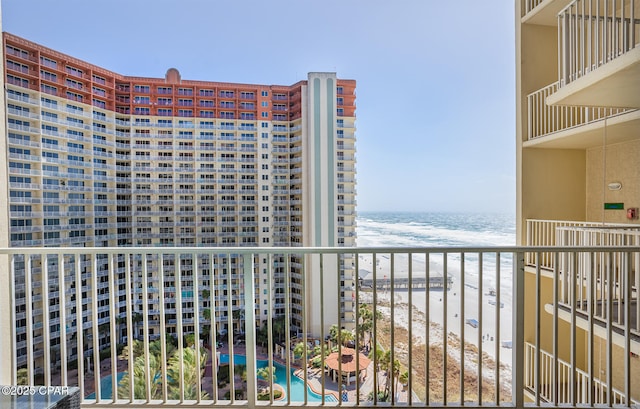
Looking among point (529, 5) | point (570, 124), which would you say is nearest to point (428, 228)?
point (570, 124)

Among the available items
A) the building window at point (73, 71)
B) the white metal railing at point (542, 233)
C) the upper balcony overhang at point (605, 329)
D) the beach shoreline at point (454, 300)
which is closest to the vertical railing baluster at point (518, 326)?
the upper balcony overhang at point (605, 329)

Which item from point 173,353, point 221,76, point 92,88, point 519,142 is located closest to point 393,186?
point 519,142

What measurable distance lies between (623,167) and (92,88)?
5662mm

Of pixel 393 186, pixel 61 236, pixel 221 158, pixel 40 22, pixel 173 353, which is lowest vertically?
pixel 173 353

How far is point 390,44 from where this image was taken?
3.90 metres

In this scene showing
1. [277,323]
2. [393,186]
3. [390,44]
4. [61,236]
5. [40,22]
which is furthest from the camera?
[393,186]

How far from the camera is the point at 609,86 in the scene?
79.2 inches

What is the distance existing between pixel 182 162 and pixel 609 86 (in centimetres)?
361

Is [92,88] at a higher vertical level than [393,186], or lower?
higher

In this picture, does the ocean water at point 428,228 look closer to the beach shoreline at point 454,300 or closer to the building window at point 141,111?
the beach shoreline at point 454,300

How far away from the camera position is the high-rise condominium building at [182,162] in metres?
3.12

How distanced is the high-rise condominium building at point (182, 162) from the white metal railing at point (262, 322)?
13 centimetres

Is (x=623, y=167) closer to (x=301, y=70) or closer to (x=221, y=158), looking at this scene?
(x=301, y=70)

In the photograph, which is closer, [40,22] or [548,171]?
[40,22]
